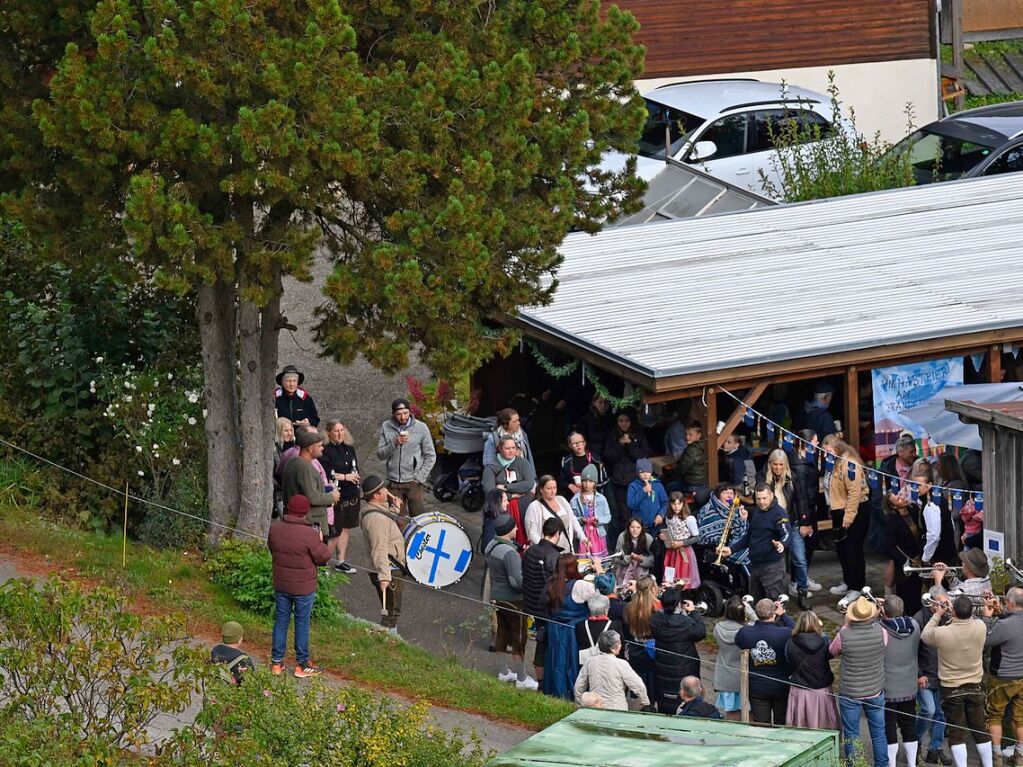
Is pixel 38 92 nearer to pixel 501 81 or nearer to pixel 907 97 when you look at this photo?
pixel 501 81

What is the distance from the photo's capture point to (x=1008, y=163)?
2500cm

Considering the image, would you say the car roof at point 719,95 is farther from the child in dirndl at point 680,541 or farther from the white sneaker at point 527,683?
the white sneaker at point 527,683

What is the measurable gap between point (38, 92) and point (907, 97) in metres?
19.6

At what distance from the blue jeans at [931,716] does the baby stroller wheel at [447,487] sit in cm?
711

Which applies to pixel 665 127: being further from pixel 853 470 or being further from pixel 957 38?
pixel 853 470

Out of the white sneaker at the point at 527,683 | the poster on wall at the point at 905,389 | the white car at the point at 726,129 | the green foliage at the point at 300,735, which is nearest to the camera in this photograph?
the green foliage at the point at 300,735

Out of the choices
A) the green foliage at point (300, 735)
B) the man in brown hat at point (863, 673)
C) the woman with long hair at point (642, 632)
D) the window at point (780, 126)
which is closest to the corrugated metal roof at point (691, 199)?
the window at point (780, 126)

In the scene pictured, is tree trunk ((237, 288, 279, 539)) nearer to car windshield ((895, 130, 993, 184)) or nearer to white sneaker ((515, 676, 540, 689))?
white sneaker ((515, 676, 540, 689))

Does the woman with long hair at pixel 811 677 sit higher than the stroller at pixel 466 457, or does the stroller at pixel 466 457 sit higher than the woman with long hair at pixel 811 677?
the stroller at pixel 466 457

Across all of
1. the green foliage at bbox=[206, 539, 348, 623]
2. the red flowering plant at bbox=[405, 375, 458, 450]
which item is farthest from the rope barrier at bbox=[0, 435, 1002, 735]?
the red flowering plant at bbox=[405, 375, 458, 450]

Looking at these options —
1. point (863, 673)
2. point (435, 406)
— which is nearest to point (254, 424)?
point (435, 406)

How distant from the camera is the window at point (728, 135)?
26.2 meters

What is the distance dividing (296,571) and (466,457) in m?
6.10

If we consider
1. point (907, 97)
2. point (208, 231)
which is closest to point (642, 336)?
point (208, 231)
